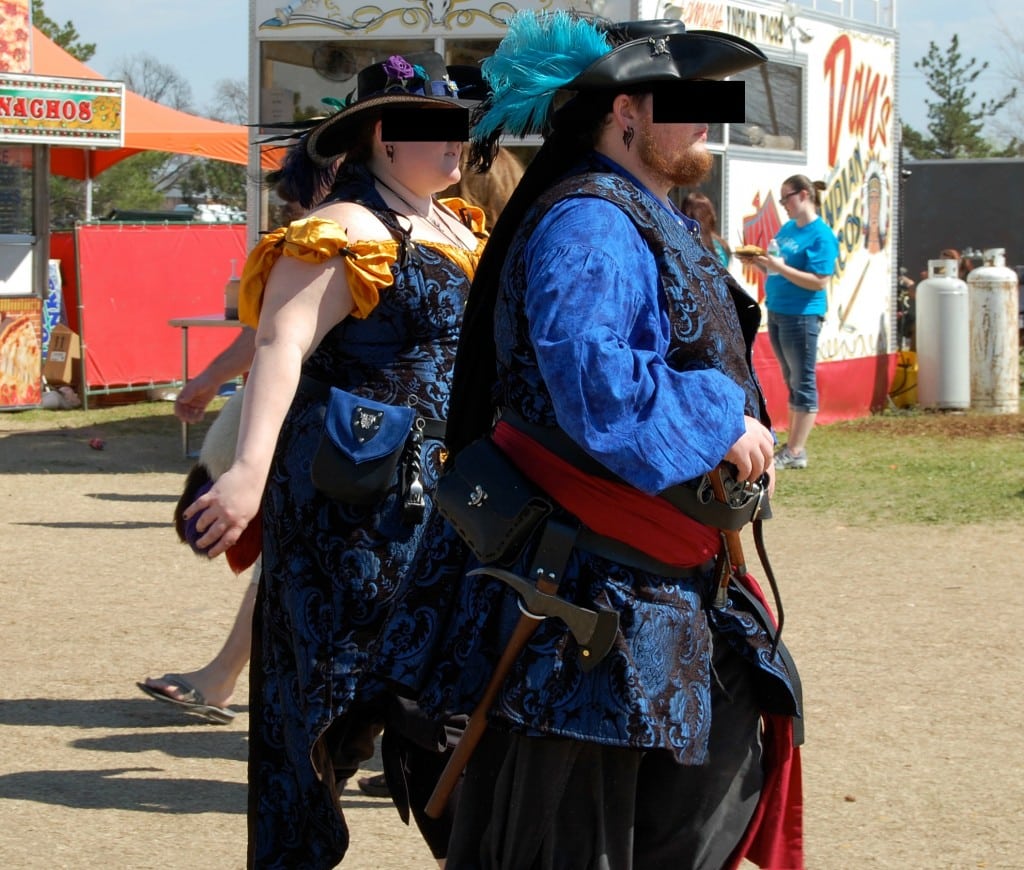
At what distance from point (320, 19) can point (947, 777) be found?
7318 mm

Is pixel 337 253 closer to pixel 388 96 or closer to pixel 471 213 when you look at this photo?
pixel 388 96

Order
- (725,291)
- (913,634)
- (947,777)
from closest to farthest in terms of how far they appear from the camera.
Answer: (725,291) → (947,777) → (913,634)

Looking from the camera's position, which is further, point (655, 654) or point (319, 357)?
point (319, 357)

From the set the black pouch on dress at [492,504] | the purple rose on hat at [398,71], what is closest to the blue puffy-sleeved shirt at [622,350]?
the black pouch on dress at [492,504]

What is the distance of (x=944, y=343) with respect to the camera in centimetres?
1309

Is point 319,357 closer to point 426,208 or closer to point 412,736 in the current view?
point 426,208

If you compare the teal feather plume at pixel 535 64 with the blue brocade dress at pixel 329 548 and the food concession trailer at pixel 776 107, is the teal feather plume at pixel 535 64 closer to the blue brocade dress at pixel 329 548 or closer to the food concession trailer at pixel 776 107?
the blue brocade dress at pixel 329 548

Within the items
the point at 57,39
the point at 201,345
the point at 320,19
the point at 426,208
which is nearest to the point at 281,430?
the point at 426,208

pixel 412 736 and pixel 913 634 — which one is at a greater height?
pixel 412 736

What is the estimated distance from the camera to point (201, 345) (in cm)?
1484

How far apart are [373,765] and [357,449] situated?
1.55 m

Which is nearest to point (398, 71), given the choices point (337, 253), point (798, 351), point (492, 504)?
point (337, 253)

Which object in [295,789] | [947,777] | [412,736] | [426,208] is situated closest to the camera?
[412,736]

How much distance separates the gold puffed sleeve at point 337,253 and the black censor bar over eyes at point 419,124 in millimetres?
271
